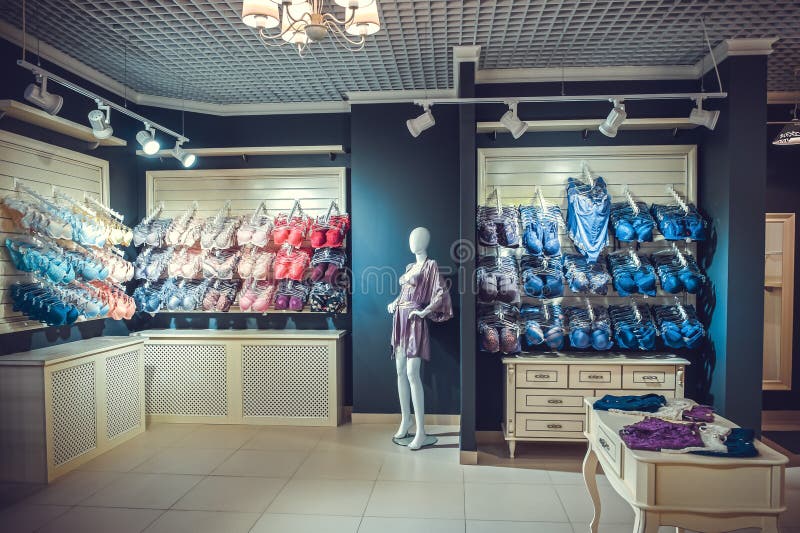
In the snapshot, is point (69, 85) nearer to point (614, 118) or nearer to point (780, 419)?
point (614, 118)

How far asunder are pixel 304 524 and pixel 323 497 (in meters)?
0.41

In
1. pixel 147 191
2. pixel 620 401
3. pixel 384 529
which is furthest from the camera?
pixel 147 191

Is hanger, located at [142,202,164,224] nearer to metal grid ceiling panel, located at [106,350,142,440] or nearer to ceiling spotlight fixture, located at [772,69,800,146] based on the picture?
Result: metal grid ceiling panel, located at [106,350,142,440]

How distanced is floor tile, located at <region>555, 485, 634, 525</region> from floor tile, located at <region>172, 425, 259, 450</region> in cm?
297

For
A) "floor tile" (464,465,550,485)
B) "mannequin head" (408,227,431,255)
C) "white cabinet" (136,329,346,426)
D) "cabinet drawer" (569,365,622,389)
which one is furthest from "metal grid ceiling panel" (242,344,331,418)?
"cabinet drawer" (569,365,622,389)

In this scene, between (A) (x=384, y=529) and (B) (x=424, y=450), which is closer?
(A) (x=384, y=529)

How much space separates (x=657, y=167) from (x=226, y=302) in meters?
4.65

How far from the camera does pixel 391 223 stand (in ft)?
18.3

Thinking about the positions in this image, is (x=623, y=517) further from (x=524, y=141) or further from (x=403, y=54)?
(x=403, y=54)

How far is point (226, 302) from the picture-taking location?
559 centimetres

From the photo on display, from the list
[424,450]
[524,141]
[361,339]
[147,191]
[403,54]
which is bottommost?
[424,450]

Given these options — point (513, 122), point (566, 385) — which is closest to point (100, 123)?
point (513, 122)

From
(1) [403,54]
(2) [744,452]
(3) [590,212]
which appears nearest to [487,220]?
(3) [590,212]

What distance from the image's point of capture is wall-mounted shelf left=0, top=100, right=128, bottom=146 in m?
3.98
